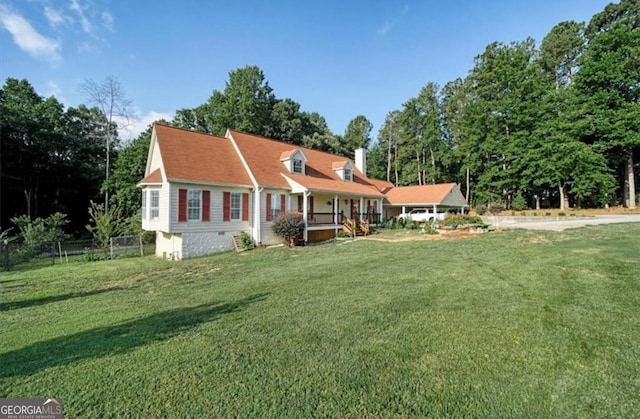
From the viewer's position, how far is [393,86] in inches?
854

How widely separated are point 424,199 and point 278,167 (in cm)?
1456

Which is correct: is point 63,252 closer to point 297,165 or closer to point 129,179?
point 129,179

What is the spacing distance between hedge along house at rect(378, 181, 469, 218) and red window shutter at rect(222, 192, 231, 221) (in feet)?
54.2

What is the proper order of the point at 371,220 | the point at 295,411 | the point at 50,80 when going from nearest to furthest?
the point at 295,411
the point at 50,80
the point at 371,220

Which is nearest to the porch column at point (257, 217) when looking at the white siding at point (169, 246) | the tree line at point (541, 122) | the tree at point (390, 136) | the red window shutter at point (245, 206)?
the red window shutter at point (245, 206)

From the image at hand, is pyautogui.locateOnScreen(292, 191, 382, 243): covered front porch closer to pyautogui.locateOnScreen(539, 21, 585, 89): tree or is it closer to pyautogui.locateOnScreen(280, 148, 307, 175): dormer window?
pyautogui.locateOnScreen(280, 148, 307, 175): dormer window

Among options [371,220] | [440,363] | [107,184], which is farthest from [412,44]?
[107,184]

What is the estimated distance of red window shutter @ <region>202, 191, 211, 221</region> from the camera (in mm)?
15727

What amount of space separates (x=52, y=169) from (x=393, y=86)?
32.1 m

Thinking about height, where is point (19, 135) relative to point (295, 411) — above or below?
above

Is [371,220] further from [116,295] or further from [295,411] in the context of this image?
[295,411]

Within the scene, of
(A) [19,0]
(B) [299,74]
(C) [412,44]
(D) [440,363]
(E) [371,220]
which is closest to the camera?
(D) [440,363]

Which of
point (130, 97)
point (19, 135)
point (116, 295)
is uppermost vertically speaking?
point (130, 97)

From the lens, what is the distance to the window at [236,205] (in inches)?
666
